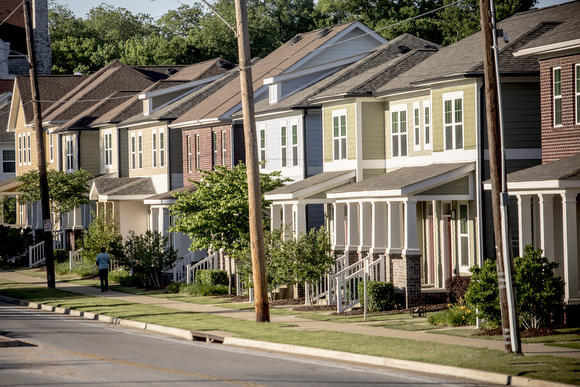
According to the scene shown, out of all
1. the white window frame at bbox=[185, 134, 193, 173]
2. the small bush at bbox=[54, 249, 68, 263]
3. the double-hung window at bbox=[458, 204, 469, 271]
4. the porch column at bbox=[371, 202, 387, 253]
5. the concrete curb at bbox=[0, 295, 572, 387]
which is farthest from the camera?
the small bush at bbox=[54, 249, 68, 263]

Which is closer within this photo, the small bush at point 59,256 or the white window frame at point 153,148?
the white window frame at point 153,148

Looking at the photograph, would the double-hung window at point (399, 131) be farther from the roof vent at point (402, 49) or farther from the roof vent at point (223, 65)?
the roof vent at point (223, 65)

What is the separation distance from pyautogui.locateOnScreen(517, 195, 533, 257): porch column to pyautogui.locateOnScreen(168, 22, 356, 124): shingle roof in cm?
1697

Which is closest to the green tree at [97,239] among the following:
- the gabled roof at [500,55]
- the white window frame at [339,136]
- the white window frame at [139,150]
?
the white window frame at [139,150]

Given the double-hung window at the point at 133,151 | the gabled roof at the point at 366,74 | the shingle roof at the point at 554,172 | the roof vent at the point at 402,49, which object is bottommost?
the shingle roof at the point at 554,172

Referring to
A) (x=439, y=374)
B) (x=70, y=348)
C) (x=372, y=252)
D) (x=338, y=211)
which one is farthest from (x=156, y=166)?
(x=439, y=374)

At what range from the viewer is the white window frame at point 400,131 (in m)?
27.8

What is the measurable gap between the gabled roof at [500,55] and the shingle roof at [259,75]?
8301 mm

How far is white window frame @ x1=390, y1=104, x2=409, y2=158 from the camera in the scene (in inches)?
1095

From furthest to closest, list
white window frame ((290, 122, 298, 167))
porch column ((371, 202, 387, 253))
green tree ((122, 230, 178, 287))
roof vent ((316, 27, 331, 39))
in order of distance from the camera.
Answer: roof vent ((316, 27, 331, 39)), green tree ((122, 230, 178, 287)), white window frame ((290, 122, 298, 167)), porch column ((371, 202, 387, 253))

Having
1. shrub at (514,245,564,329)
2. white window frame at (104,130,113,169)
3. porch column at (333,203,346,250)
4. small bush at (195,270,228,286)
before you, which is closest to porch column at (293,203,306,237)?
porch column at (333,203,346,250)

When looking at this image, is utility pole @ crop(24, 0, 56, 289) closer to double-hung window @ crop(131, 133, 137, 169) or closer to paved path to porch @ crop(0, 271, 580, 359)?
paved path to porch @ crop(0, 271, 580, 359)

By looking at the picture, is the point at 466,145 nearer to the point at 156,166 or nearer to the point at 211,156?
the point at 211,156

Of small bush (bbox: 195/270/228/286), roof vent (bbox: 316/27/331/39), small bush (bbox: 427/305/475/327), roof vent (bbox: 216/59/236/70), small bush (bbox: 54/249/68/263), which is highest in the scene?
roof vent (bbox: 216/59/236/70)
